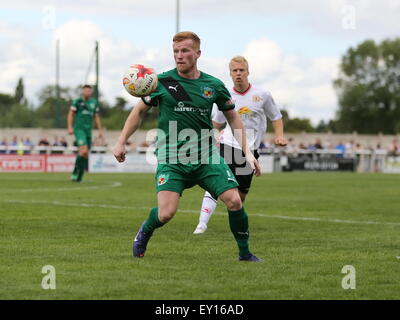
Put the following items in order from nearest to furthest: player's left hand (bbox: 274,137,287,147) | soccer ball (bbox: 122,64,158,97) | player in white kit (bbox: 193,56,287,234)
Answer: soccer ball (bbox: 122,64,158,97), player's left hand (bbox: 274,137,287,147), player in white kit (bbox: 193,56,287,234)

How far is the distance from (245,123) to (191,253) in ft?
9.87

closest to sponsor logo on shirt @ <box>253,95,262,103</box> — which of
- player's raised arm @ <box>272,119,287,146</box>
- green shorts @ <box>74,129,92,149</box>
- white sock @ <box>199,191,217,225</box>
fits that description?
player's raised arm @ <box>272,119,287,146</box>

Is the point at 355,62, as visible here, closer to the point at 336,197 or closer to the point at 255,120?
the point at 336,197

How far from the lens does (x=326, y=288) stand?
22.6ft

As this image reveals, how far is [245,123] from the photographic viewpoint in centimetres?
1152

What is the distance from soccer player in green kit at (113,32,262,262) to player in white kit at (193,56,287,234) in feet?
9.55

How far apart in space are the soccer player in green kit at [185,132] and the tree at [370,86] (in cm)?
9947

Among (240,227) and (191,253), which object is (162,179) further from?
(191,253)

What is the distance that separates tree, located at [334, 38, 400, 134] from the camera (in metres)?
106

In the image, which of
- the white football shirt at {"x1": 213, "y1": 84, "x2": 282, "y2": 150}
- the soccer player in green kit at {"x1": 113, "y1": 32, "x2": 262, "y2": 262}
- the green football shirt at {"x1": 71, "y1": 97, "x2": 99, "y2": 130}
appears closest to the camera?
the soccer player in green kit at {"x1": 113, "y1": 32, "x2": 262, "y2": 262}

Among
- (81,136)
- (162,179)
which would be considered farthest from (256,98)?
(81,136)

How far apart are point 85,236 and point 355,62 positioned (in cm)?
9992

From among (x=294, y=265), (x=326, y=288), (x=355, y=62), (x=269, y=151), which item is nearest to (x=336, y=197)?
(x=294, y=265)

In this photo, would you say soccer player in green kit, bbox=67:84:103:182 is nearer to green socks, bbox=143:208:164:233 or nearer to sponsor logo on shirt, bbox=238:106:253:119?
sponsor logo on shirt, bbox=238:106:253:119
